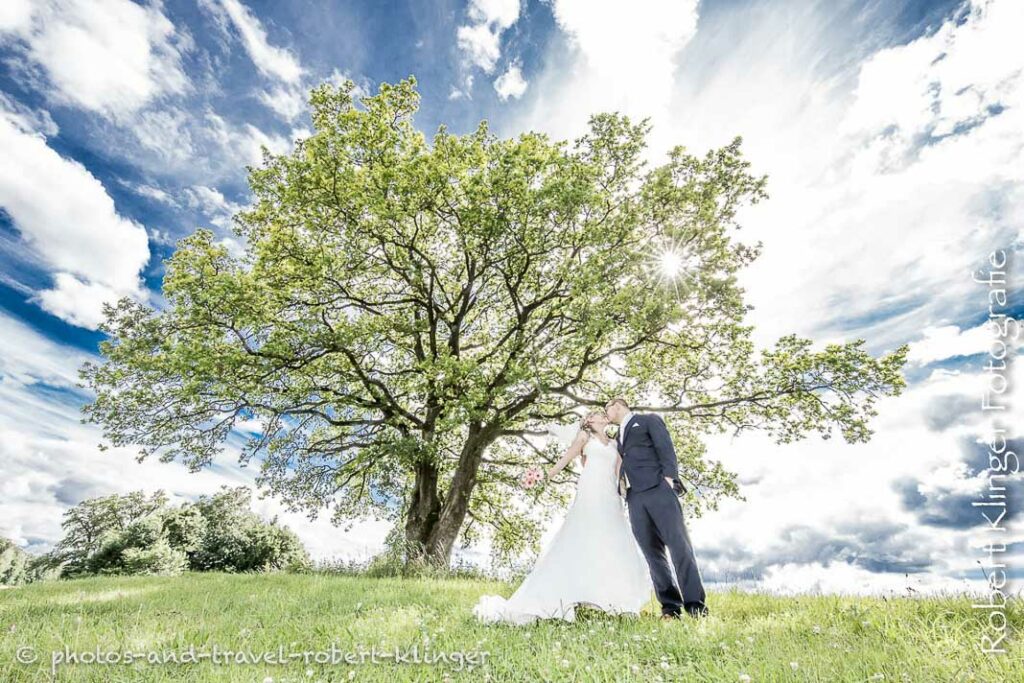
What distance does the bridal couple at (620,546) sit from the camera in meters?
6.08

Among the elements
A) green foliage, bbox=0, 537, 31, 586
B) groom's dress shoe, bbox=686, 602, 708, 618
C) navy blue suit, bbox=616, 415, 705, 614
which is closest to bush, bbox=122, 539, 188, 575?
green foliage, bbox=0, 537, 31, 586

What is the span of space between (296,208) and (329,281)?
88.1 inches

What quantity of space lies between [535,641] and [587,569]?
1.79 metres

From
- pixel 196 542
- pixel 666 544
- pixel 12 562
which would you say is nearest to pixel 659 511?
pixel 666 544

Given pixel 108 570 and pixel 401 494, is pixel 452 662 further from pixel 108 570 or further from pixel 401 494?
pixel 108 570

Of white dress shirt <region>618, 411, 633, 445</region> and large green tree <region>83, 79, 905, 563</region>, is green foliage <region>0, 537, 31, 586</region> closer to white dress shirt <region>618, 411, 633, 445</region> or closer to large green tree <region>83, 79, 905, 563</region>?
large green tree <region>83, 79, 905, 563</region>

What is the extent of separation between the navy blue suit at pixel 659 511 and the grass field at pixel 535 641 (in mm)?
434

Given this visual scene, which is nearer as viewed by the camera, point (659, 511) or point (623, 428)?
point (659, 511)

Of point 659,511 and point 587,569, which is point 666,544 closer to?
point 659,511

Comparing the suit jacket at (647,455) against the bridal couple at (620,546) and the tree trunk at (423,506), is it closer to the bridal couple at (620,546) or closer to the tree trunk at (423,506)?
the bridal couple at (620,546)

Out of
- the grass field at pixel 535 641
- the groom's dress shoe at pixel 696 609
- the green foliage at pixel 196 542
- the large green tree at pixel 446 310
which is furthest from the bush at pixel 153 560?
the groom's dress shoe at pixel 696 609

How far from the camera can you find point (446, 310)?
16.7 m

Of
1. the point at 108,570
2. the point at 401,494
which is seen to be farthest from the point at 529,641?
the point at 108,570

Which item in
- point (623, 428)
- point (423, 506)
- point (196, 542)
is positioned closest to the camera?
point (623, 428)
